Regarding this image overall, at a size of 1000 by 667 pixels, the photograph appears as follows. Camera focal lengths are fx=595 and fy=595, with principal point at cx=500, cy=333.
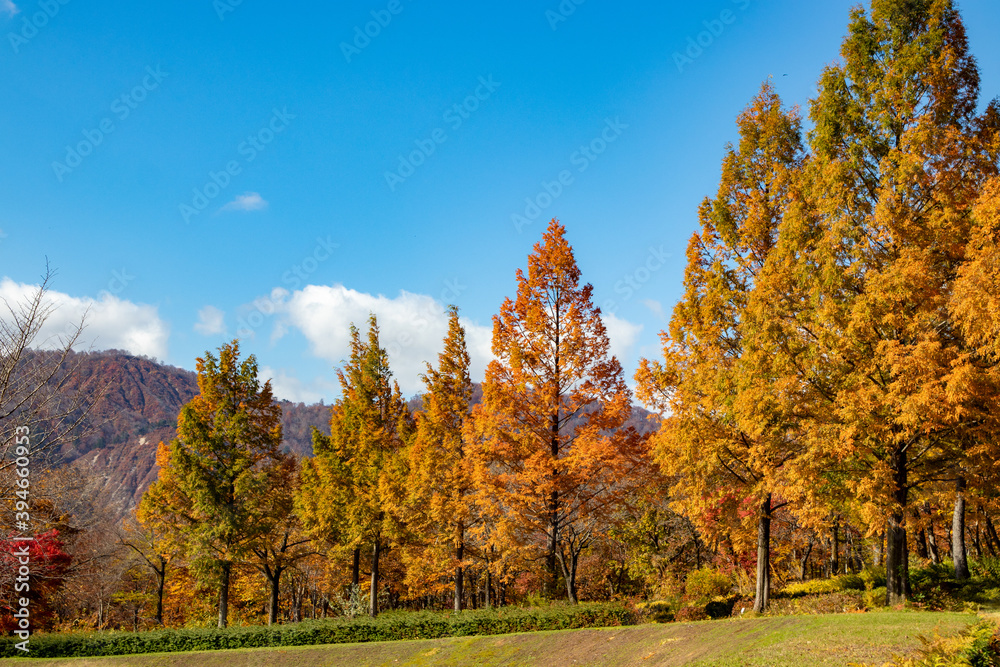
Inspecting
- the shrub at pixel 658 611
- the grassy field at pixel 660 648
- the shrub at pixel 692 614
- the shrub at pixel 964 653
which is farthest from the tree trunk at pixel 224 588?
the shrub at pixel 964 653

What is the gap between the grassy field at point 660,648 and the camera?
33.4ft

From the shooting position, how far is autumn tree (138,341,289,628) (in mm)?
24281

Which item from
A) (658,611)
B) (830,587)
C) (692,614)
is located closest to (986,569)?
A: (830,587)

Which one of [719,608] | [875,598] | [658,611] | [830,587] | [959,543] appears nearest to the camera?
[875,598]

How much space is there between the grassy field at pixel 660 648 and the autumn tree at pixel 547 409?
397cm

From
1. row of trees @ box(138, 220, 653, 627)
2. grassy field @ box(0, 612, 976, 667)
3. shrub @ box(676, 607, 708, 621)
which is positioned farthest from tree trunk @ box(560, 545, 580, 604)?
shrub @ box(676, 607, 708, 621)

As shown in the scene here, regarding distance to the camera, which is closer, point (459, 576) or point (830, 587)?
point (830, 587)

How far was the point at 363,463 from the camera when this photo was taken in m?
27.5

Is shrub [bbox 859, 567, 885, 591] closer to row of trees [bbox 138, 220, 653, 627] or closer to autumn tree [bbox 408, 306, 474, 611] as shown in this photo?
row of trees [bbox 138, 220, 653, 627]

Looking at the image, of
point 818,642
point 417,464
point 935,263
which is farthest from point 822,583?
point 417,464

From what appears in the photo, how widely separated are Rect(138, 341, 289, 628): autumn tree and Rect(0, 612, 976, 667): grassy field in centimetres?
417

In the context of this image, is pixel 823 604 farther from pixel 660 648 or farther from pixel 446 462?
pixel 446 462

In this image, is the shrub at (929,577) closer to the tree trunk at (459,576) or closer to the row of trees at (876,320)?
the row of trees at (876,320)

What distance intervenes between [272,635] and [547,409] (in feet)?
44.4
